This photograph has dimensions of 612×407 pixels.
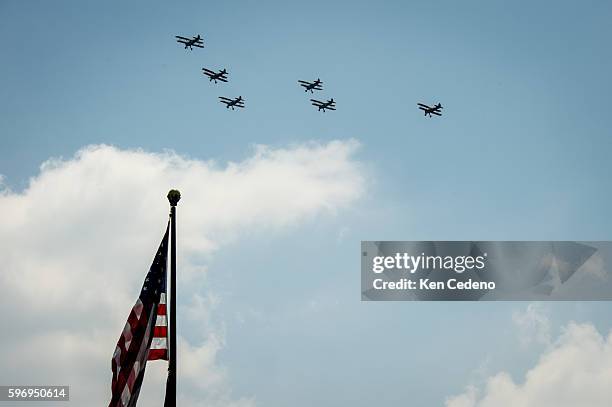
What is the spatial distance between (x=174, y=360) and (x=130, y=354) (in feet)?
7.26

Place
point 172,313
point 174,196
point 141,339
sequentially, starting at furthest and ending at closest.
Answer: point 141,339
point 174,196
point 172,313

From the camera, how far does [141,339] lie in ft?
90.8

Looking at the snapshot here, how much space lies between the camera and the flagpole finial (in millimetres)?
27172

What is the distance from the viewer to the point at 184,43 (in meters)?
121

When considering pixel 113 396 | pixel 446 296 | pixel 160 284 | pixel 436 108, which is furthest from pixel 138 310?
pixel 436 108

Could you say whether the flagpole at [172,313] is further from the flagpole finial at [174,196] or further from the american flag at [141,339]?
the american flag at [141,339]

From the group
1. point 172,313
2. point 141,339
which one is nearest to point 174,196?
point 172,313

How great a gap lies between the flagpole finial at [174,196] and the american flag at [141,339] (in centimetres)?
112

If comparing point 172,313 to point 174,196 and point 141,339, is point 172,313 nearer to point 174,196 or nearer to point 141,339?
point 141,339

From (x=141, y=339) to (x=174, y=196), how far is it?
4.70 meters

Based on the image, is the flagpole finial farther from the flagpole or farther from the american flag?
the american flag

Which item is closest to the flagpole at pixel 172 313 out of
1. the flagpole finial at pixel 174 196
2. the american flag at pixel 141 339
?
the flagpole finial at pixel 174 196

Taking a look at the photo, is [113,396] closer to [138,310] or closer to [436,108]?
[138,310]

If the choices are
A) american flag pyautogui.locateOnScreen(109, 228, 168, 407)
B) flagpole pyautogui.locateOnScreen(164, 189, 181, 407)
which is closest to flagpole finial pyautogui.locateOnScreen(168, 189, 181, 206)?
flagpole pyautogui.locateOnScreen(164, 189, 181, 407)
